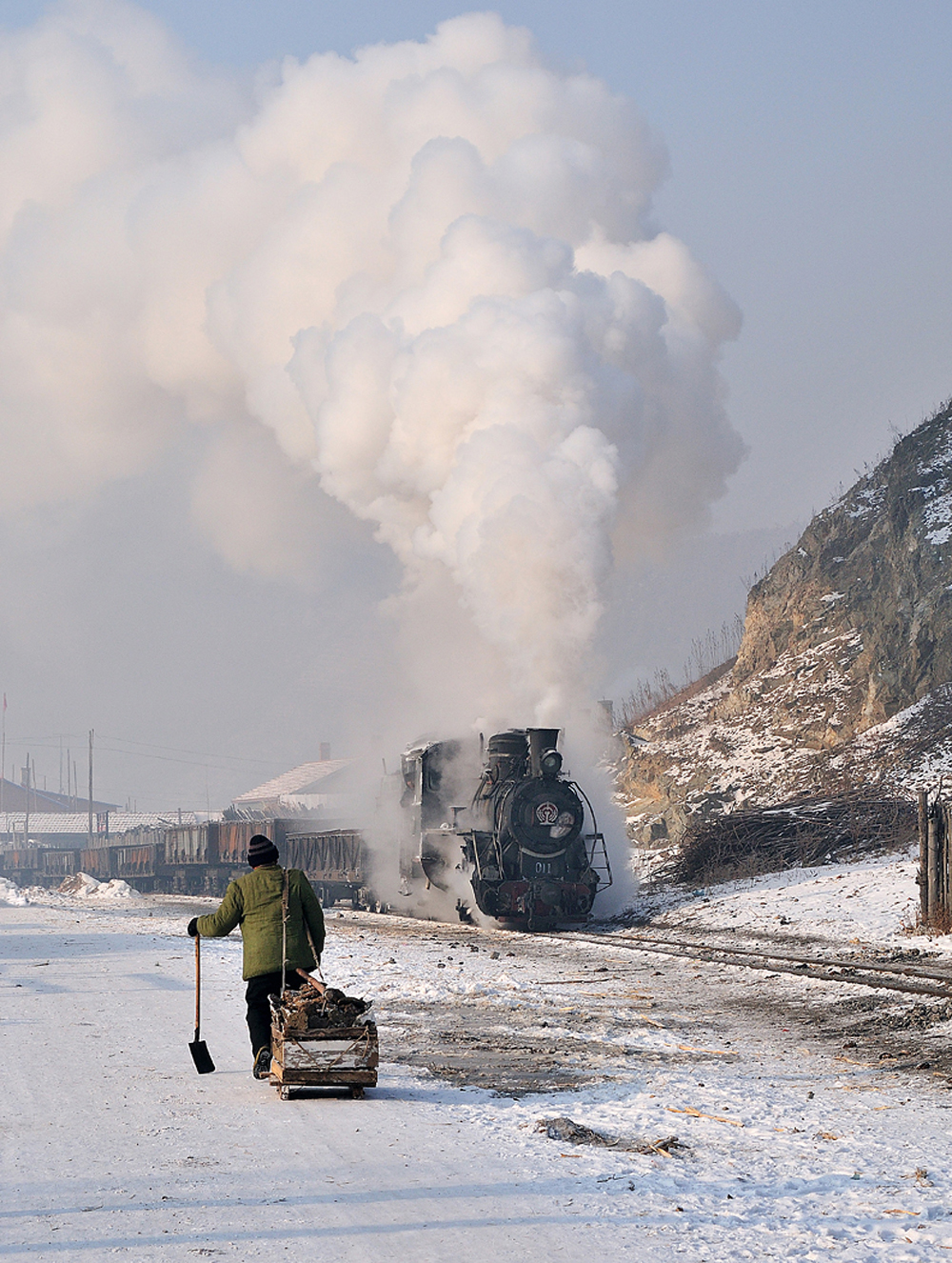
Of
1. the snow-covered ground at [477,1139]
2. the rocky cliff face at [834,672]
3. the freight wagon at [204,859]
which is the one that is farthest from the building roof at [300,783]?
the snow-covered ground at [477,1139]

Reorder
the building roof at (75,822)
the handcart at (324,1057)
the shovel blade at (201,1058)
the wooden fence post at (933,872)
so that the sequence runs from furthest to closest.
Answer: the building roof at (75,822) → the wooden fence post at (933,872) → the shovel blade at (201,1058) → the handcart at (324,1057)

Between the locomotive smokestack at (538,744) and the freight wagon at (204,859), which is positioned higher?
the locomotive smokestack at (538,744)

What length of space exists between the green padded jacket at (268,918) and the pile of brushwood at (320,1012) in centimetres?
44

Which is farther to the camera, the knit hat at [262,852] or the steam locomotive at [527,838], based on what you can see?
the steam locomotive at [527,838]

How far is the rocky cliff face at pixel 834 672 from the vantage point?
3516 centimetres

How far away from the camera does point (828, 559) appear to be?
4444 cm

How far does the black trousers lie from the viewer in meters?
8.35

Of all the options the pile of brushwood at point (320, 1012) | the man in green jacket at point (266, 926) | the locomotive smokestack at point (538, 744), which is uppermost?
the locomotive smokestack at point (538, 744)

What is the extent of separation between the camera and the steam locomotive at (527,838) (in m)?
21.6

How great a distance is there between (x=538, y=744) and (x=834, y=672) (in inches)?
813

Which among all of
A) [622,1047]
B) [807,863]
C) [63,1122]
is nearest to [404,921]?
[807,863]

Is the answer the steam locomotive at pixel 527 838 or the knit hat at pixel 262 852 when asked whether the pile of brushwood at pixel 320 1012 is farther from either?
the steam locomotive at pixel 527 838

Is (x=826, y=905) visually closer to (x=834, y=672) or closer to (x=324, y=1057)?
(x=324, y=1057)

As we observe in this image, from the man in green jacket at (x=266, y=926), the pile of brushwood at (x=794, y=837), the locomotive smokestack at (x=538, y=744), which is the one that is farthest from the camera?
the pile of brushwood at (x=794, y=837)
